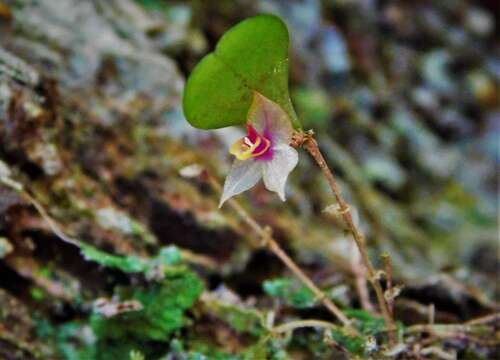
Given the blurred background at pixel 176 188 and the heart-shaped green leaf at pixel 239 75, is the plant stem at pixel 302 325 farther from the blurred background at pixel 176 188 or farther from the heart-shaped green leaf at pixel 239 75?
the heart-shaped green leaf at pixel 239 75

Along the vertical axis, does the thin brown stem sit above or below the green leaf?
below

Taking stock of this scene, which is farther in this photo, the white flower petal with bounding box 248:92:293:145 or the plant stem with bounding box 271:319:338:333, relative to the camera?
the plant stem with bounding box 271:319:338:333

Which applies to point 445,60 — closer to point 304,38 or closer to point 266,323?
point 304,38

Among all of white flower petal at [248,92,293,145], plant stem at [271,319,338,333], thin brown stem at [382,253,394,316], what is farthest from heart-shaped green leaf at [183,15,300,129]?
plant stem at [271,319,338,333]

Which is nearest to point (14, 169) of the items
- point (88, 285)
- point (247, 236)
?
point (88, 285)

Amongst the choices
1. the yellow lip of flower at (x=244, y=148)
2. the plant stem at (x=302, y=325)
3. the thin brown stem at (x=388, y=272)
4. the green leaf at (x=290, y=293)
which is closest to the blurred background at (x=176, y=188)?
the green leaf at (x=290, y=293)

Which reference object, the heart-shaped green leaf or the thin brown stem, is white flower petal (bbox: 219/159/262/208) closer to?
the heart-shaped green leaf
